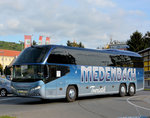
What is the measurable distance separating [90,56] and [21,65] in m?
5.22

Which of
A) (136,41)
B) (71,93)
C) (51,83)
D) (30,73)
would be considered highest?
(136,41)

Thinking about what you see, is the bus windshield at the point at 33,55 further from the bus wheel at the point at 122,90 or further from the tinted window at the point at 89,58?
the bus wheel at the point at 122,90

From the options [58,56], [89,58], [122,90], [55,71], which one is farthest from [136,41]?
[55,71]

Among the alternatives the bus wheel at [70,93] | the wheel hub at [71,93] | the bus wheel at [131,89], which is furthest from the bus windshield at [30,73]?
the bus wheel at [131,89]

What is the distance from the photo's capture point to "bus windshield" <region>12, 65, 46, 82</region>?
47.9 ft

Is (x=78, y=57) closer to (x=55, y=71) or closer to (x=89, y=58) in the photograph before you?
(x=89, y=58)

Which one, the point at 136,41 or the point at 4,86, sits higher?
the point at 136,41

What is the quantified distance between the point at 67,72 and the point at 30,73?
8.04 ft

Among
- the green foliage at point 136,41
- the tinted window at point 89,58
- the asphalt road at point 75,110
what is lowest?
the asphalt road at point 75,110

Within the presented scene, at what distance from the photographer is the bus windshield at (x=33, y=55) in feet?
48.7

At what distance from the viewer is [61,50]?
52.6 feet

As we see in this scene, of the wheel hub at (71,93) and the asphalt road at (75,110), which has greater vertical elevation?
the wheel hub at (71,93)

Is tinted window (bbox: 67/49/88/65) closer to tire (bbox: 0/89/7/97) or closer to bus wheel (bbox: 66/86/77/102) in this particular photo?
bus wheel (bbox: 66/86/77/102)

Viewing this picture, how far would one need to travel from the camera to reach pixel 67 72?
52.9 ft
